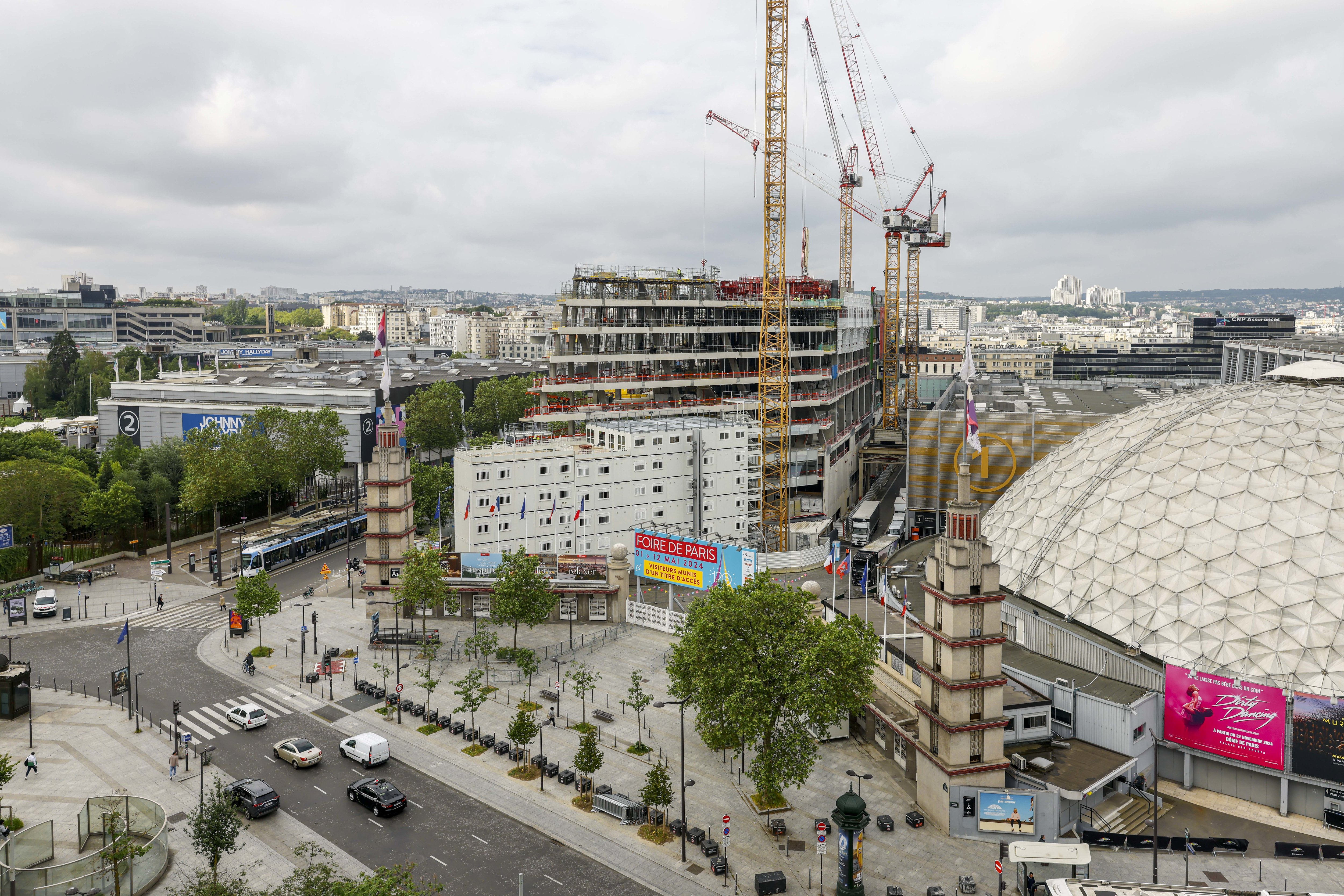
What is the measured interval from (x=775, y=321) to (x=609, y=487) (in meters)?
36.7

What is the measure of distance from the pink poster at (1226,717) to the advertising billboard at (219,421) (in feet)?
409

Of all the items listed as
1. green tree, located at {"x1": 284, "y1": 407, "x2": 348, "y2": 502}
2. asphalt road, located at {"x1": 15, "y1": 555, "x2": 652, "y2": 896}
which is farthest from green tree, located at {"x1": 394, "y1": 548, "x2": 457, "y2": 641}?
green tree, located at {"x1": 284, "y1": 407, "x2": 348, "y2": 502}

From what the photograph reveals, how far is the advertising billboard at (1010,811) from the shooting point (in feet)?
141

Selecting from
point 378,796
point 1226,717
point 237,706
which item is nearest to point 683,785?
point 378,796

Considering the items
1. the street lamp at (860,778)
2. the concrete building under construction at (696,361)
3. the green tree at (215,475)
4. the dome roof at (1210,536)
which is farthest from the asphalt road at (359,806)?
the concrete building under construction at (696,361)

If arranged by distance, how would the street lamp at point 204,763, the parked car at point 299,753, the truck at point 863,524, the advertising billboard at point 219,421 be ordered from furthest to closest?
1. the advertising billboard at point 219,421
2. the truck at point 863,524
3. the parked car at point 299,753
4. the street lamp at point 204,763

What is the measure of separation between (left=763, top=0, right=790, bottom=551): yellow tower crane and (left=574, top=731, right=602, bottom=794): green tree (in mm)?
46069

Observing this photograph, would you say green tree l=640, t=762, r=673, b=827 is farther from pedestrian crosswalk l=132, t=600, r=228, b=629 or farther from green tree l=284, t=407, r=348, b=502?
green tree l=284, t=407, r=348, b=502

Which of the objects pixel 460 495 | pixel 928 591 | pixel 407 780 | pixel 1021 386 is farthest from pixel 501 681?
pixel 1021 386

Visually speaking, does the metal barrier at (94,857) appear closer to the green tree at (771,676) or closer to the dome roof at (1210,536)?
the green tree at (771,676)

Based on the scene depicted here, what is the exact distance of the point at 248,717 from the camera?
184 feet

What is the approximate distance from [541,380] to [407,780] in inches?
2592

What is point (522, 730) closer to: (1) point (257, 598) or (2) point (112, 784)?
(2) point (112, 784)

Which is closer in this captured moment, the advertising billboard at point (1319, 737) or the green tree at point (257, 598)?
the advertising billboard at point (1319, 737)
